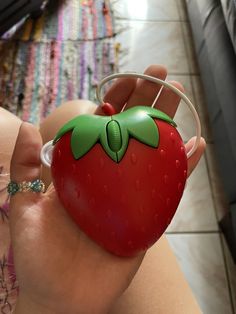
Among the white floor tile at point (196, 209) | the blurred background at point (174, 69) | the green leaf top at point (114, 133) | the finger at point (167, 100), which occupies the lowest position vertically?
the white floor tile at point (196, 209)

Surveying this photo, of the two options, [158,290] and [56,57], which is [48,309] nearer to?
[158,290]

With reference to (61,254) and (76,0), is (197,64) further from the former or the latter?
(61,254)

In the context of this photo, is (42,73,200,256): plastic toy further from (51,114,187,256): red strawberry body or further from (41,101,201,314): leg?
(41,101,201,314): leg

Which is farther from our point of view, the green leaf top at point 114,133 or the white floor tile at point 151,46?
the white floor tile at point 151,46

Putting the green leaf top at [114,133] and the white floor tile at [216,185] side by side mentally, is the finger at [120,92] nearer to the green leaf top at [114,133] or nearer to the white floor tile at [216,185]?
the green leaf top at [114,133]

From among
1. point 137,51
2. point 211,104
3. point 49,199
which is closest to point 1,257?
point 49,199

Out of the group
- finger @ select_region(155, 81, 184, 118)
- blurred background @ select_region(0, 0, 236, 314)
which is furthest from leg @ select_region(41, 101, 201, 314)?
blurred background @ select_region(0, 0, 236, 314)

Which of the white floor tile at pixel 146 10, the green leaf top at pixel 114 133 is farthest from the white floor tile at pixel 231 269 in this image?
the white floor tile at pixel 146 10

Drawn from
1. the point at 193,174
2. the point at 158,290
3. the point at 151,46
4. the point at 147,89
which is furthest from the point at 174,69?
the point at 158,290
